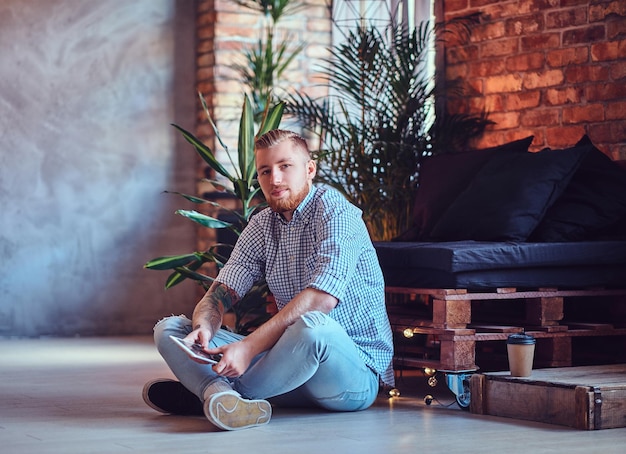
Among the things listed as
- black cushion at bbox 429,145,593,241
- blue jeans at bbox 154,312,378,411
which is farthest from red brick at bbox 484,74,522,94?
blue jeans at bbox 154,312,378,411

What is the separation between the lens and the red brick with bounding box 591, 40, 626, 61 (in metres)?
5.09

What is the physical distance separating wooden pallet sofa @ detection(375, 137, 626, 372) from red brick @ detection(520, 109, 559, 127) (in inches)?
16.5

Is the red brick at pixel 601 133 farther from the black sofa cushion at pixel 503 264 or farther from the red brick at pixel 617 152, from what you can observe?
the black sofa cushion at pixel 503 264

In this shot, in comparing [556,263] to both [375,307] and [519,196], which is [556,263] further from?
[375,307]

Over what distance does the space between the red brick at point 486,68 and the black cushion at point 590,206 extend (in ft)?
3.45

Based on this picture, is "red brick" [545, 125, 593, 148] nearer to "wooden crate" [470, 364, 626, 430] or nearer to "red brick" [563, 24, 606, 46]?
"red brick" [563, 24, 606, 46]

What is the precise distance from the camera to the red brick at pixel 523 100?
5527 mm

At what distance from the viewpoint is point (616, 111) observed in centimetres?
512

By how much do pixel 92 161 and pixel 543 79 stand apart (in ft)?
9.37

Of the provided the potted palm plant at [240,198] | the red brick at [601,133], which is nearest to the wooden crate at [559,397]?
the potted palm plant at [240,198]

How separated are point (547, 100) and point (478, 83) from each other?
0.50 m

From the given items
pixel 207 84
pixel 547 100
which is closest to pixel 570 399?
pixel 547 100

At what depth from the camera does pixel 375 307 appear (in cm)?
382

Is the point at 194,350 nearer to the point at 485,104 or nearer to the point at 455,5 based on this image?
the point at 485,104
